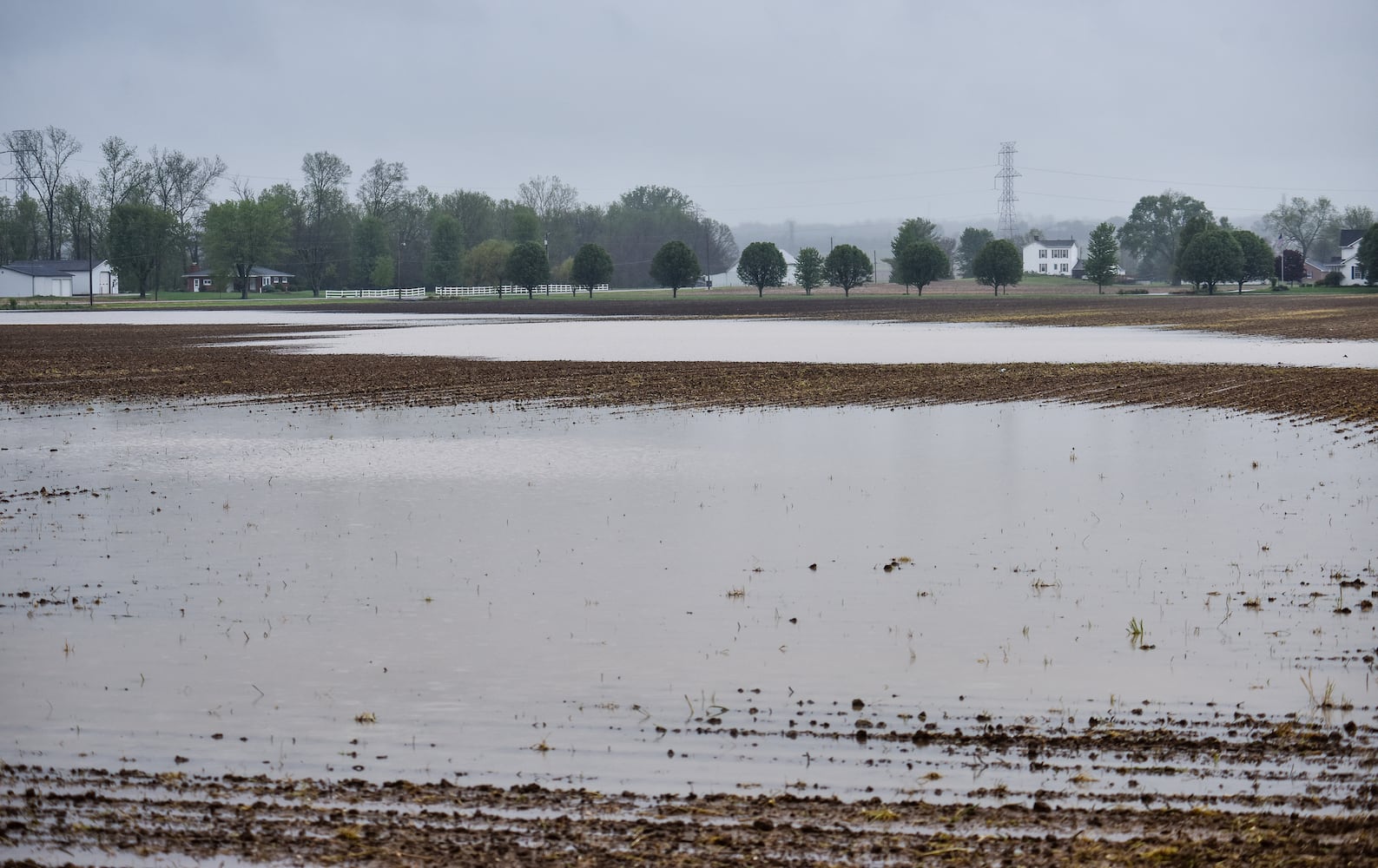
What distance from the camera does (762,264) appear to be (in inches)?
5315

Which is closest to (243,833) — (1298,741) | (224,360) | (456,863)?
(456,863)

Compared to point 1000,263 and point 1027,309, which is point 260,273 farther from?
point 1027,309

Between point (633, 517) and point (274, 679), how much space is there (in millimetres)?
6292

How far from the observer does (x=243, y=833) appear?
623cm

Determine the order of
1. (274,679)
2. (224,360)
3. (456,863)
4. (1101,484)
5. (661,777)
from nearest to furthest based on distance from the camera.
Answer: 1. (456,863)
2. (661,777)
3. (274,679)
4. (1101,484)
5. (224,360)

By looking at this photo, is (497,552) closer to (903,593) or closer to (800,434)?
(903,593)

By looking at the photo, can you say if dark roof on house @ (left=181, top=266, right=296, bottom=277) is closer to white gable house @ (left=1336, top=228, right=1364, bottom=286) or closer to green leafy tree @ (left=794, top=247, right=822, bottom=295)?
green leafy tree @ (left=794, top=247, right=822, bottom=295)

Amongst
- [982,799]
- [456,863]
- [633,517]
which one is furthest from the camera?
[633,517]

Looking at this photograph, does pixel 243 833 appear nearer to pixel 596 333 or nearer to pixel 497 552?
pixel 497 552

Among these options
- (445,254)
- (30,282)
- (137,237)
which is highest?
(137,237)

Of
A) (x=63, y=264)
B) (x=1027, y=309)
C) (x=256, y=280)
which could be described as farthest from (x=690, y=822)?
(x=256, y=280)

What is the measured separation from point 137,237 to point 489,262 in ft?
107

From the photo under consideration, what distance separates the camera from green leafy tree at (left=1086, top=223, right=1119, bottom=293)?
144625 mm

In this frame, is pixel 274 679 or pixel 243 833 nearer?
pixel 243 833
